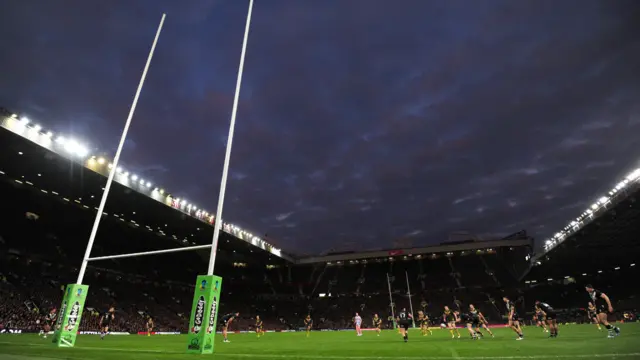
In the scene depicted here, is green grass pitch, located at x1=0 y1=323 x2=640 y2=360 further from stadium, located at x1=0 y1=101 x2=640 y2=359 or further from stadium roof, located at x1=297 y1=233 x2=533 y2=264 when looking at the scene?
stadium roof, located at x1=297 y1=233 x2=533 y2=264

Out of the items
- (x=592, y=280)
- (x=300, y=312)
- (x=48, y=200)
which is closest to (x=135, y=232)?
(x=48, y=200)

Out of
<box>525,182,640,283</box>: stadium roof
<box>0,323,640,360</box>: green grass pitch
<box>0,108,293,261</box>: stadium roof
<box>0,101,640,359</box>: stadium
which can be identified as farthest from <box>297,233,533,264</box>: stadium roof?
<box>0,323,640,360</box>: green grass pitch

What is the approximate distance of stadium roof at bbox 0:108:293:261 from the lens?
71.9ft

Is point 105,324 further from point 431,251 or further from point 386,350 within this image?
point 431,251

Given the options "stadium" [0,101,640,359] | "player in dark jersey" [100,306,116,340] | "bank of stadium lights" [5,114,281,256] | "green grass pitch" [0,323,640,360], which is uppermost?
"bank of stadium lights" [5,114,281,256]

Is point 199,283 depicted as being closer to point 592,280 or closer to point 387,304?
point 387,304

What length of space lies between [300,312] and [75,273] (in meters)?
35.1

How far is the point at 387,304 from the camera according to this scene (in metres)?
58.4

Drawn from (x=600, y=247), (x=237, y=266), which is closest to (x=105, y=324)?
(x=237, y=266)

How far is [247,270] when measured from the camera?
210 feet

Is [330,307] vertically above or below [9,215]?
below

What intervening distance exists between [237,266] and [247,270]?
2.72 meters

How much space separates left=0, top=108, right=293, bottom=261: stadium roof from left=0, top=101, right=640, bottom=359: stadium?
10cm

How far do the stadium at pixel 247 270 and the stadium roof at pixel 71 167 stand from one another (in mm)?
104
